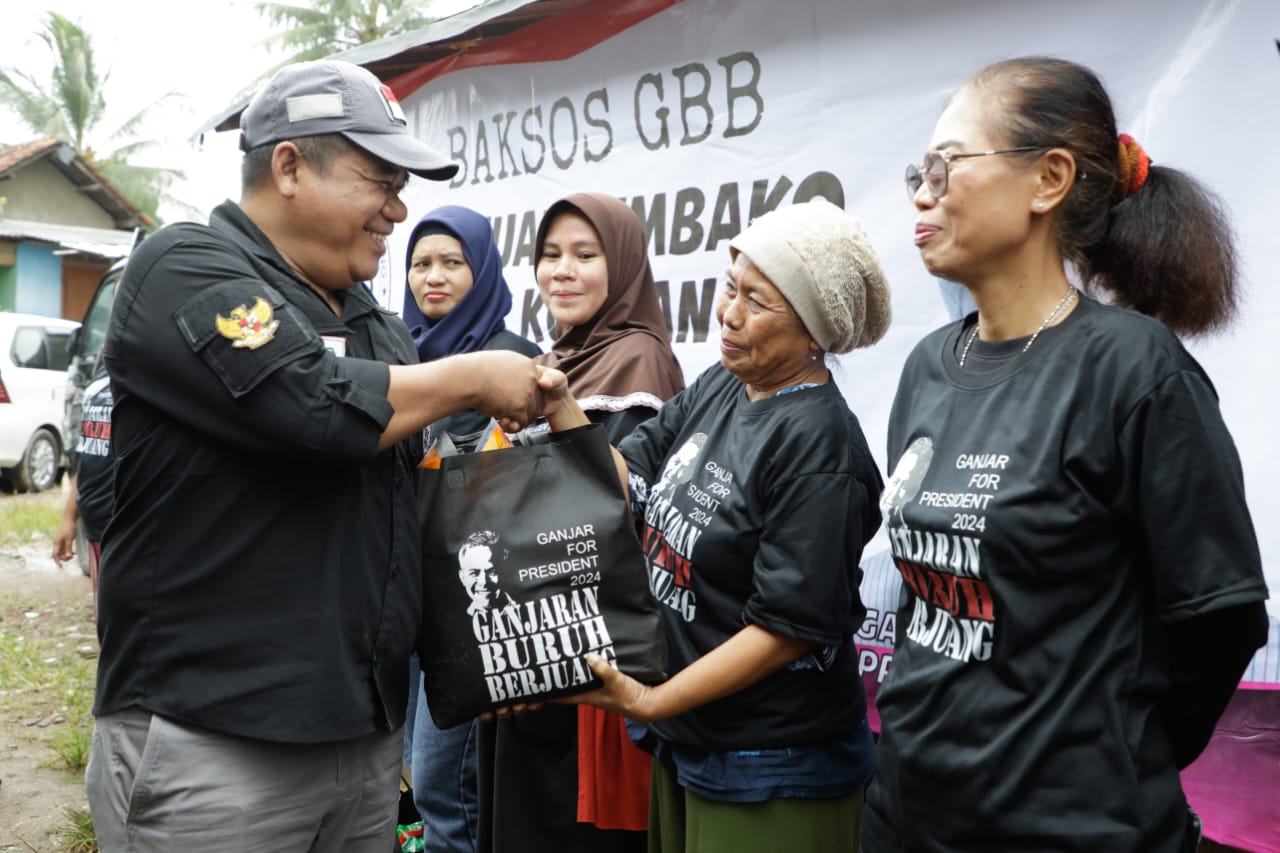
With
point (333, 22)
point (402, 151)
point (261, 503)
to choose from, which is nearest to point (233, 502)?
point (261, 503)

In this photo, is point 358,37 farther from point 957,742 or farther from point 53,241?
point 957,742

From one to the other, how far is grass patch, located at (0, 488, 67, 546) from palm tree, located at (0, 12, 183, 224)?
61.8 ft

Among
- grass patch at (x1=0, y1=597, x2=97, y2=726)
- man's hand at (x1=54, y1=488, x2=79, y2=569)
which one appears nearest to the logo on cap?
man's hand at (x1=54, y1=488, x2=79, y2=569)

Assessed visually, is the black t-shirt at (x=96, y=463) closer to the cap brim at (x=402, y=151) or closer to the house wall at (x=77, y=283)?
the cap brim at (x=402, y=151)

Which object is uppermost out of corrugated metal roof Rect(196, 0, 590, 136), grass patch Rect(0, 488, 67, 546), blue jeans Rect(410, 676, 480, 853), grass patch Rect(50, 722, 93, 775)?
corrugated metal roof Rect(196, 0, 590, 136)

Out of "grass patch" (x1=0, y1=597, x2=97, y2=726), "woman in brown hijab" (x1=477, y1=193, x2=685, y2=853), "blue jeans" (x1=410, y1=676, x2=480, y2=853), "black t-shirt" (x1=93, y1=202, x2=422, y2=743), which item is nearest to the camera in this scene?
"black t-shirt" (x1=93, y1=202, x2=422, y2=743)

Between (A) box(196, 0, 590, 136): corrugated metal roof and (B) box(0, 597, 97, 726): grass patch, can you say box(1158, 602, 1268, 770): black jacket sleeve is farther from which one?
(B) box(0, 597, 97, 726): grass patch

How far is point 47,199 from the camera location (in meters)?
24.9

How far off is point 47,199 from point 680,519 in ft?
87.9

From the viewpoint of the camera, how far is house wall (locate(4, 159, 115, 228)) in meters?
24.1

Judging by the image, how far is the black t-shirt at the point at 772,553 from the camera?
2.06 m

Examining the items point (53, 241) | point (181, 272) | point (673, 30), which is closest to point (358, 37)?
point (53, 241)

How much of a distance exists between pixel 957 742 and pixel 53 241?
2305 cm

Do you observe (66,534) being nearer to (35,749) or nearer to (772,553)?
(35,749)
